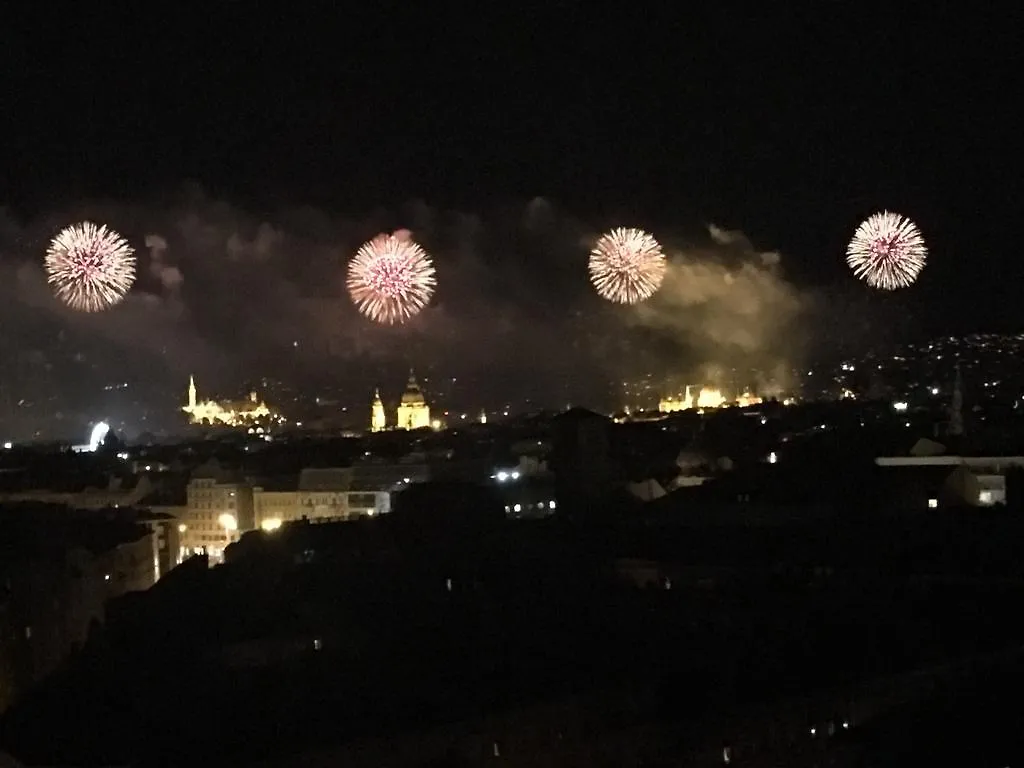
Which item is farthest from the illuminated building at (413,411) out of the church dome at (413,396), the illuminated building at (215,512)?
the illuminated building at (215,512)

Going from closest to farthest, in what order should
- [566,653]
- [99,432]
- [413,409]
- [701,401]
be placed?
1. [566,653]
2. [701,401]
3. [99,432]
4. [413,409]

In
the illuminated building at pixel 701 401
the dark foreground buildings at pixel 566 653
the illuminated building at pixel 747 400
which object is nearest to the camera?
the dark foreground buildings at pixel 566 653

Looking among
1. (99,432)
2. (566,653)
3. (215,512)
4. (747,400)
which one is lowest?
(566,653)

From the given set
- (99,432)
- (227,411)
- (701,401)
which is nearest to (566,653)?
(701,401)

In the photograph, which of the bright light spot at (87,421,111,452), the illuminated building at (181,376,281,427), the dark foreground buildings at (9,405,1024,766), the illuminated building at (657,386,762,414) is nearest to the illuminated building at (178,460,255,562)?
the dark foreground buildings at (9,405,1024,766)

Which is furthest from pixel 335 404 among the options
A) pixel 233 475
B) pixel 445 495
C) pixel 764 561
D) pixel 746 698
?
pixel 746 698

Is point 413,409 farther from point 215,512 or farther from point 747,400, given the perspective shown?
point 215,512

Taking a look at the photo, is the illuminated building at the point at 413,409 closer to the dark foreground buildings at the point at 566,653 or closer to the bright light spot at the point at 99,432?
the bright light spot at the point at 99,432

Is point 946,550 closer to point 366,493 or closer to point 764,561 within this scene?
point 764,561
